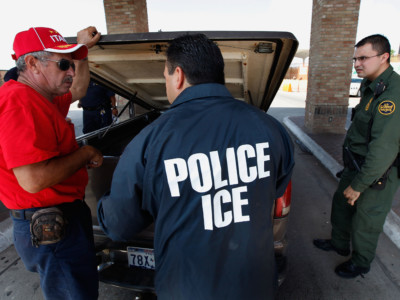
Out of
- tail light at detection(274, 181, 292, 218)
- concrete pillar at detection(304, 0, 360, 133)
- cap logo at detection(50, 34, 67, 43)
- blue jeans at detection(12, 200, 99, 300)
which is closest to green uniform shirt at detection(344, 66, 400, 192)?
tail light at detection(274, 181, 292, 218)

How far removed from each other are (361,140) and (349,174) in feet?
1.19

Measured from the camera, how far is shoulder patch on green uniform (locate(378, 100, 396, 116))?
1.88 metres

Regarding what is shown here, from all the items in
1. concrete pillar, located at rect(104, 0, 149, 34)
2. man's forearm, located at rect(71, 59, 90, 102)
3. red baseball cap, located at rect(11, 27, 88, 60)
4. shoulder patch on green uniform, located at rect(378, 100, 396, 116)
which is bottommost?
shoulder patch on green uniform, located at rect(378, 100, 396, 116)

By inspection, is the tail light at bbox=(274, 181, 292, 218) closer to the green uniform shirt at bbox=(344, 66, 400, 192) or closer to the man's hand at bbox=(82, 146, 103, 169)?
the green uniform shirt at bbox=(344, 66, 400, 192)

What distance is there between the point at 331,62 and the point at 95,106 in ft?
18.6

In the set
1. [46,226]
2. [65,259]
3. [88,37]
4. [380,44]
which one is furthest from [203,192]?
[380,44]

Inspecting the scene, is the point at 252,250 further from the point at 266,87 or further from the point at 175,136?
the point at 266,87

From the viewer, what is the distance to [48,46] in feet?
4.61

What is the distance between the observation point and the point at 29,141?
1.17 metres

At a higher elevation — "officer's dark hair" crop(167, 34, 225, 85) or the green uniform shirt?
"officer's dark hair" crop(167, 34, 225, 85)

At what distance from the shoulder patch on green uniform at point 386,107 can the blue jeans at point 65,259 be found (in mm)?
2157

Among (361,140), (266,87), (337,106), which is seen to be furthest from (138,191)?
(337,106)

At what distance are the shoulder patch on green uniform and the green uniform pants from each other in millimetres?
518

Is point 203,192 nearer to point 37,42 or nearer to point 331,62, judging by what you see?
point 37,42
